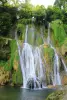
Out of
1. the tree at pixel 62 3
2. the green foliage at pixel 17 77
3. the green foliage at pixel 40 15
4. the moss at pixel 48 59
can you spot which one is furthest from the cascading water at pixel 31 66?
the tree at pixel 62 3

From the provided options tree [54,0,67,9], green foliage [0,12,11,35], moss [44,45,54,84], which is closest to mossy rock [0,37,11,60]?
green foliage [0,12,11,35]

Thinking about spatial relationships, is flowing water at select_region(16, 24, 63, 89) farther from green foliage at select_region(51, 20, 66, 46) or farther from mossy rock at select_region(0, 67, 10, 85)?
green foliage at select_region(51, 20, 66, 46)

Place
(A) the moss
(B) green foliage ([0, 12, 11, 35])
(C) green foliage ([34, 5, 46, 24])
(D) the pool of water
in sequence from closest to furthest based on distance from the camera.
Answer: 1. (D) the pool of water
2. (A) the moss
3. (B) green foliage ([0, 12, 11, 35])
4. (C) green foliage ([34, 5, 46, 24])

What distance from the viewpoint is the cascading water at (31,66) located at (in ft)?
111

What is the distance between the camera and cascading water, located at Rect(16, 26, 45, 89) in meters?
33.8

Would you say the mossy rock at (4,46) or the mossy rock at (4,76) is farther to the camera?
the mossy rock at (4,46)

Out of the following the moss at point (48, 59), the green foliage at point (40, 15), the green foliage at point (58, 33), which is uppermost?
the green foliage at point (40, 15)

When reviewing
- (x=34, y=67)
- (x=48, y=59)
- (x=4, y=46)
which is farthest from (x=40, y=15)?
(x=34, y=67)

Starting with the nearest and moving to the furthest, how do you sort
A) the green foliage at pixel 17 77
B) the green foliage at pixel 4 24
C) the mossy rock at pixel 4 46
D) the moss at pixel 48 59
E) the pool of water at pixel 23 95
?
the pool of water at pixel 23 95 < the green foliage at pixel 17 77 < the moss at pixel 48 59 < the mossy rock at pixel 4 46 < the green foliage at pixel 4 24

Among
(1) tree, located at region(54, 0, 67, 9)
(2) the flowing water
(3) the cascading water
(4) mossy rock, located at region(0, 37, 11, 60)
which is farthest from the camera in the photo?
(1) tree, located at region(54, 0, 67, 9)

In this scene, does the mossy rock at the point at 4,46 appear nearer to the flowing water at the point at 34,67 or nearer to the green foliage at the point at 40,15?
the flowing water at the point at 34,67

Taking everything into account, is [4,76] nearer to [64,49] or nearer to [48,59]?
[48,59]

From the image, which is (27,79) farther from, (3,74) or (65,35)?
(65,35)

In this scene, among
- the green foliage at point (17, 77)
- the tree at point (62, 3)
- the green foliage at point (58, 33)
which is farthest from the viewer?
the tree at point (62, 3)
